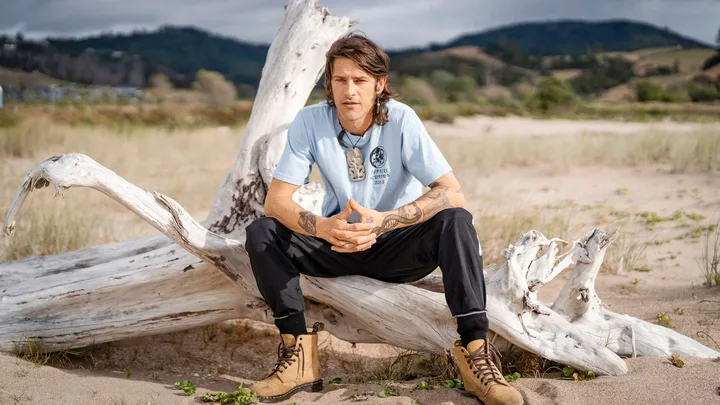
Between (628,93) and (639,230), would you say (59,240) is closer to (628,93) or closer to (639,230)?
(639,230)

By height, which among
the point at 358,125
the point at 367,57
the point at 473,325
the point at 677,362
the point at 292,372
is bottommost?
the point at 292,372

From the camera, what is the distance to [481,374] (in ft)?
11.0

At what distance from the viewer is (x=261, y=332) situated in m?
4.91

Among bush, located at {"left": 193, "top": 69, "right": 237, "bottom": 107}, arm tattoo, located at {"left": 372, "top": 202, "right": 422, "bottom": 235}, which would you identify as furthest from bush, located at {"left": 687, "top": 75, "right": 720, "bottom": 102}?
arm tattoo, located at {"left": 372, "top": 202, "right": 422, "bottom": 235}

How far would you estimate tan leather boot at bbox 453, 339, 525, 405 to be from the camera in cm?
327

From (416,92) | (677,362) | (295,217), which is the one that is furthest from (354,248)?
(416,92)

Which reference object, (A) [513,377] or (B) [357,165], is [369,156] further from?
(A) [513,377]

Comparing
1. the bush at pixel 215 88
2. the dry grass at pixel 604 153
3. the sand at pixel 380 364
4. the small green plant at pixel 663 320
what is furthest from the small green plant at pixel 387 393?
the bush at pixel 215 88

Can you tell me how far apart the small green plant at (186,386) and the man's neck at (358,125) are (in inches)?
60.6

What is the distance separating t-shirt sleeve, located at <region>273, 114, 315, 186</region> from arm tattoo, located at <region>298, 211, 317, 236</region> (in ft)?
0.73

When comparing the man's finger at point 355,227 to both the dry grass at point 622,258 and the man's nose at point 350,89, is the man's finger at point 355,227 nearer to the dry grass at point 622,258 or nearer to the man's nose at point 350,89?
the man's nose at point 350,89

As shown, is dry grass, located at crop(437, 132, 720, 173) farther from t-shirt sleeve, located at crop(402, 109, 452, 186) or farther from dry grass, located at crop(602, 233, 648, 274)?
t-shirt sleeve, located at crop(402, 109, 452, 186)

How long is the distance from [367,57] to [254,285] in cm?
137

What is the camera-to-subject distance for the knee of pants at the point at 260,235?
3.56m
